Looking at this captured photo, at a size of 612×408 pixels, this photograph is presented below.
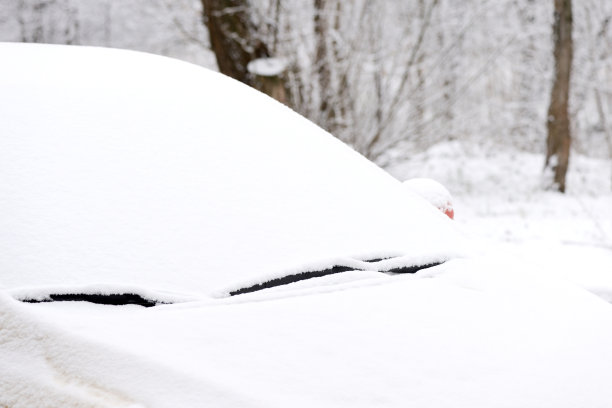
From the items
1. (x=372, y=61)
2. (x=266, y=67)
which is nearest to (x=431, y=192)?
(x=266, y=67)

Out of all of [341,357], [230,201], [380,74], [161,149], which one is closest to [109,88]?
[161,149]

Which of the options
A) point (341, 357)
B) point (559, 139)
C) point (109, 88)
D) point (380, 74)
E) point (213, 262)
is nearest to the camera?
point (341, 357)

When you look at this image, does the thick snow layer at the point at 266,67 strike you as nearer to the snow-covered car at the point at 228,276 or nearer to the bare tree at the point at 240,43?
the bare tree at the point at 240,43

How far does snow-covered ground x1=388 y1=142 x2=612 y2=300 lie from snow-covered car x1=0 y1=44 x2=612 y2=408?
3.24 feet

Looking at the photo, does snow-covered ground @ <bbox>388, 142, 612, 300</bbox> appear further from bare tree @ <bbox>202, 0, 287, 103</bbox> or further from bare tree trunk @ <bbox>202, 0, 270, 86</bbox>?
bare tree trunk @ <bbox>202, 0, 270, 86</bbox>

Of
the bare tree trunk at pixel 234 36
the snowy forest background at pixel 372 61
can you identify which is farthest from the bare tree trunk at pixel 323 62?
the bare tree trunk at pixel 234 36

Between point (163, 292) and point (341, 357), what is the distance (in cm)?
43

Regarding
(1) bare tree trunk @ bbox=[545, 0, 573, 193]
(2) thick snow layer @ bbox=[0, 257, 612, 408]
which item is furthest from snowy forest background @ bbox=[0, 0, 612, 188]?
(2) thick snow layer @ bbox=[0, 257, 612, 408]

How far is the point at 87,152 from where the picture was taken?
1.70 m

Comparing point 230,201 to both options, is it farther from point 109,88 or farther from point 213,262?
point 109,88

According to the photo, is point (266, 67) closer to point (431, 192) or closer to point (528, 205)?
point (431, 192)

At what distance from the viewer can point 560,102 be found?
10586mm

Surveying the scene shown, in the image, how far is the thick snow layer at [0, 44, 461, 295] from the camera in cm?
149

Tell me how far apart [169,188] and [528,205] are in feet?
28.8
